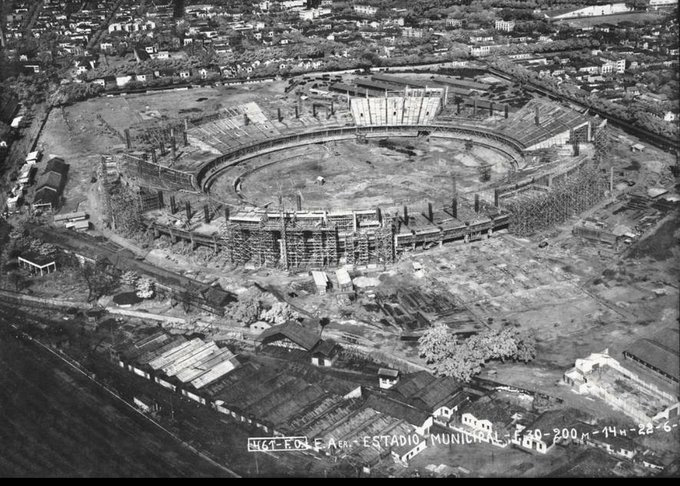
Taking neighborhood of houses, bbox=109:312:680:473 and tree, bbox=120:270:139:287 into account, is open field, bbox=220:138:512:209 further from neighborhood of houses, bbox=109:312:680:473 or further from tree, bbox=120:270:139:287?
neighborhood of houses, bbox=109:312:680:473

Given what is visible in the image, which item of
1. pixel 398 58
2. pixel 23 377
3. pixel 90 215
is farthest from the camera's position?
pixel 398 58

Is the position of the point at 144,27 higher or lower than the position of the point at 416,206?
higher

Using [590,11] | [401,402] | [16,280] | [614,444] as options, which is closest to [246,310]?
[401,402]

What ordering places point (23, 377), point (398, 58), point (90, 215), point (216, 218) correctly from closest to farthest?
point (23, 377) < point (216, 218) < point (90, 215) < point (398, 58)

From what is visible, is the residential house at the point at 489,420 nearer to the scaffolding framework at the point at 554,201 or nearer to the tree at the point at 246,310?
the tree at the point at 246,310

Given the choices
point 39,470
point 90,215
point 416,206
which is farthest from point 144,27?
point 39,470

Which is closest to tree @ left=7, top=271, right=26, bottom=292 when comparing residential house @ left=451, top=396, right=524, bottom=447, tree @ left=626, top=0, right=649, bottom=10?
residential house @ left=451, top=396, right=524, bottom=447

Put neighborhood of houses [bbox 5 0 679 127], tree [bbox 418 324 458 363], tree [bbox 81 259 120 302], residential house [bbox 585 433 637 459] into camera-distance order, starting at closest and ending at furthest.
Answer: residential house [bbox 585 433 637 459], tree [bbox 418 324 458 363], tree [bbox 81 259 120 302], neighborhood of houses [bbox 5 0 679 127]

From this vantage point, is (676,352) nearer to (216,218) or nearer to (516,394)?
(516,394)
